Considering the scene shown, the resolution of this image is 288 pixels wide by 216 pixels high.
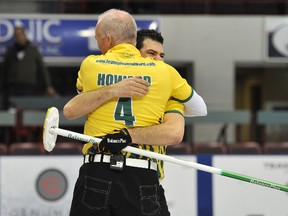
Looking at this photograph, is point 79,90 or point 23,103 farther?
point 23,103

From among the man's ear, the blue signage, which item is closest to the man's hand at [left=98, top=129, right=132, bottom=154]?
the man's ear

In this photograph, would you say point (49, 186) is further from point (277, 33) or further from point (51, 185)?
point (277, 33)

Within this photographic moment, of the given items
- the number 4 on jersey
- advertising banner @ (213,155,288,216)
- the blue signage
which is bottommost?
advertising banner @ (213,155,288,216)

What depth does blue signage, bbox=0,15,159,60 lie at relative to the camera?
1102 cm

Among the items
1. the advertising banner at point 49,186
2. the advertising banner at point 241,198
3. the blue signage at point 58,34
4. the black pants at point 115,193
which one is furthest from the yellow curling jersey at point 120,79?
the blue signage at point 58,34

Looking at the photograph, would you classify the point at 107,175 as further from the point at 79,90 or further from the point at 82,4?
the point at 82,4

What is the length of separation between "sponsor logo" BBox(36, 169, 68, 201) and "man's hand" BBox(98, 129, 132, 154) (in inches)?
143

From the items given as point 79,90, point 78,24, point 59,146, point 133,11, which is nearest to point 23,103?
point 59,146

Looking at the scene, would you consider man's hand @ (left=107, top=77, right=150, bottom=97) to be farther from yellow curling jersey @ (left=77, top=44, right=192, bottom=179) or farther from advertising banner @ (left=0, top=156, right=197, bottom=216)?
advertising banner @ (left=0, top=156, right=197, bottom=216)

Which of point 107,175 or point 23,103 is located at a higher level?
point 23,103

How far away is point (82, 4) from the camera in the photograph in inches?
466

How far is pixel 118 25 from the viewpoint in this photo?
340 centimetres

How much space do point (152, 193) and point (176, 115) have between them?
0.39 m

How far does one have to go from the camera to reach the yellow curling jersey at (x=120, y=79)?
3.36m
